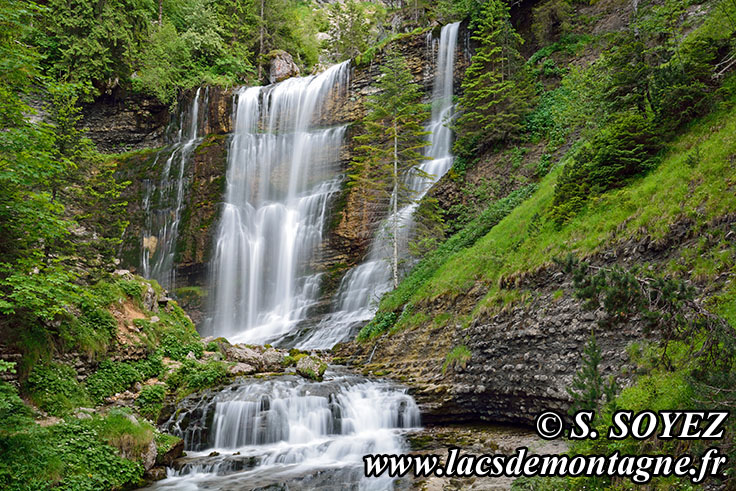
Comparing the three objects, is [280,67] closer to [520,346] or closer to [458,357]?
[458,357]

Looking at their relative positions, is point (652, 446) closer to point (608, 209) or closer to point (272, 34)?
point (608, 209)

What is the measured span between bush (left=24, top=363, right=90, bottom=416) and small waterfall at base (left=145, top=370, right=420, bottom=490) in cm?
222

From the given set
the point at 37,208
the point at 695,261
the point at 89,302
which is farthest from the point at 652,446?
the point at 89,302

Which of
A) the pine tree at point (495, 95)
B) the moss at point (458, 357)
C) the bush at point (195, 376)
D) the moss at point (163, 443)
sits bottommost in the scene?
the moss at point (163, 443)

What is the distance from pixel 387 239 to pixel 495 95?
9.37 metres

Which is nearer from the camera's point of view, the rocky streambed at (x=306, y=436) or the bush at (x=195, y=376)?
the rocky streambed at (x=306, y=436)

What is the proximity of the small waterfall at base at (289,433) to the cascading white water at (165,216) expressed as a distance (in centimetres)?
2036

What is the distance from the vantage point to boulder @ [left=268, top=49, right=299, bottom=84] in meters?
39.5

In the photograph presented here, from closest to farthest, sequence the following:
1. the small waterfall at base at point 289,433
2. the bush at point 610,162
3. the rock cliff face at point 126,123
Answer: the small waterfall at base at point 289,433, the bush at point 610,162, the rock cliff face at point 126,123

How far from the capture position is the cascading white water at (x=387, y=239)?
21.2 metres

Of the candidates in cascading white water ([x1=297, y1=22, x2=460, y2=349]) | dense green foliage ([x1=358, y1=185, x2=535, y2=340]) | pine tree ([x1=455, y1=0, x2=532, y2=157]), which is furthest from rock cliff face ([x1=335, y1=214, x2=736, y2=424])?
pine tree ([x1=455, y1=0, x2=532, y2=157])

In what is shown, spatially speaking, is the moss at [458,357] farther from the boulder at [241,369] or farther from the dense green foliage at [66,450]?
the dense green foliage at [66,450]

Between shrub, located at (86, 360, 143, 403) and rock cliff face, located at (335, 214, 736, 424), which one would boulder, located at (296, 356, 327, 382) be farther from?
shrub, located at (86, 360, 143, 403)

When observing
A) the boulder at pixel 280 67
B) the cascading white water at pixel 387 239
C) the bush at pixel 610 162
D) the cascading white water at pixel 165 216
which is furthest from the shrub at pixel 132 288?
the boulder at pixel 280 67
